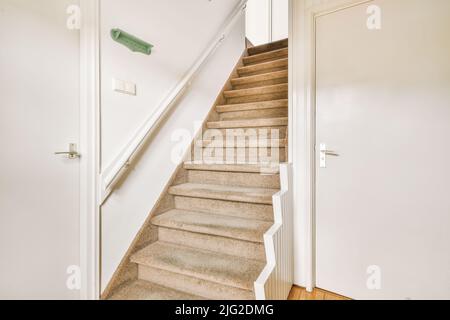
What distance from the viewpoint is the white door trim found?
4.33 ft

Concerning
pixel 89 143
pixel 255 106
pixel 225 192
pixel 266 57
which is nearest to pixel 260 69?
pixel 266 57

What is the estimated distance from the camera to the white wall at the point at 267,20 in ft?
13.7

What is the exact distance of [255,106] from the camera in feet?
8.00

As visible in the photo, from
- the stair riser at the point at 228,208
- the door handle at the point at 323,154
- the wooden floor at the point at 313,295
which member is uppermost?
the door handle at the point at 323,154

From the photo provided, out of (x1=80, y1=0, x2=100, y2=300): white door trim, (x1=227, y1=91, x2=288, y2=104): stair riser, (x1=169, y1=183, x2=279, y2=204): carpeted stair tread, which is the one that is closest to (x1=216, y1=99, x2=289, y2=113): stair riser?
(x1=227, y1=91, x2=288, y2=104): stair riser

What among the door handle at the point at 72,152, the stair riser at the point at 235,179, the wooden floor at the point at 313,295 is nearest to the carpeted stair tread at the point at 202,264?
the wooden floor at the point at 313,295

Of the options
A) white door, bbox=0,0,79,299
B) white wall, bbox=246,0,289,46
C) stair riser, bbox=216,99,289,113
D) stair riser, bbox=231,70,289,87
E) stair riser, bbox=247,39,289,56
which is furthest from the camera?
white wall, bbox=246,0,289,46

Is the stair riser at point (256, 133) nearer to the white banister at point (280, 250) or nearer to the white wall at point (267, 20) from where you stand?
the white banister at point (280, 250)

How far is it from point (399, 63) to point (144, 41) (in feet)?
5.21

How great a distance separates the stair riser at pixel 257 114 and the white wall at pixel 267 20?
87.9 inches

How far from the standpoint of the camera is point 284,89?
251 centimetres

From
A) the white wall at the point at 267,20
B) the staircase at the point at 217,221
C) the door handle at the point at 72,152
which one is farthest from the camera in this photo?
Answer: the white wall at the point at 267,20

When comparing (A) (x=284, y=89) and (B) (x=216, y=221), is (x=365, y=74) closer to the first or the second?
(A) (x=284, y=89)

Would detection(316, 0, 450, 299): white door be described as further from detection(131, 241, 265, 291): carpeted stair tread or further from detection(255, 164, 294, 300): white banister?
detection(131, 241, 265, 291): carpeted stair tread
